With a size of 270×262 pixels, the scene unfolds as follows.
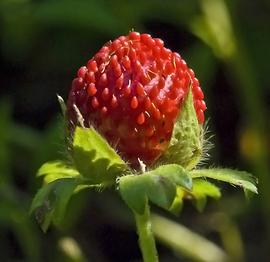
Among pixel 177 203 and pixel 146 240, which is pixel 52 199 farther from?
pixel 177 203

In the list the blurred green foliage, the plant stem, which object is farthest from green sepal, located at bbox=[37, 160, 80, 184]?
the blurred green foliage

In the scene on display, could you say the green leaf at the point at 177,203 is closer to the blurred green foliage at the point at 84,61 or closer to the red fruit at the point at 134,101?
Result: the red fruit at the point at 134,101

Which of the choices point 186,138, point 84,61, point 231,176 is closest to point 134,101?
point 186,138

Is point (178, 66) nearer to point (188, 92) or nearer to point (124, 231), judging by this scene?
point (188, 92)

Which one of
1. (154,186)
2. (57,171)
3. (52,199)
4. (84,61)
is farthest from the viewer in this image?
(84,61)

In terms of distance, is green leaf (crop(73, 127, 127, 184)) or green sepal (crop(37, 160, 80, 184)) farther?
green sepal (crop(37, 160, 80, 184))

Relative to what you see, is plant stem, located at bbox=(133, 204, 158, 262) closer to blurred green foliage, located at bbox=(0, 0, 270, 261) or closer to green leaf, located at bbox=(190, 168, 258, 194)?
green leaf, located at bbox=(190, 168, 258, 194)

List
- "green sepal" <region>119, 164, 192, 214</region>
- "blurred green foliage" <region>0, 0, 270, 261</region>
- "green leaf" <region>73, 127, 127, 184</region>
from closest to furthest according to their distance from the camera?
1. "green sepal" <region>119, 164, 192, 214</region>
2. "green leaf" <region>73, 127, 127, 184</region>
3. "blurred green foliage" <region>0, 0, 270, 261</region>
